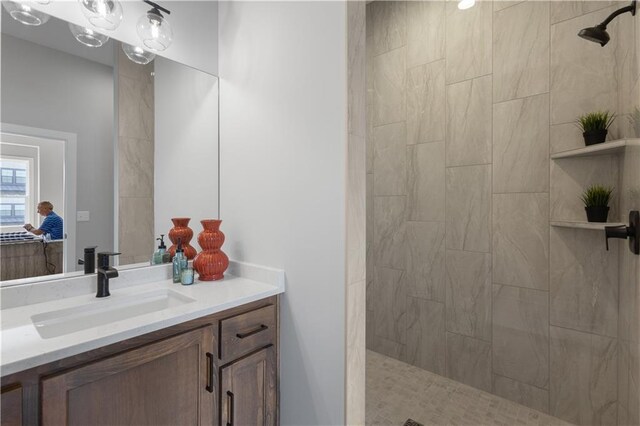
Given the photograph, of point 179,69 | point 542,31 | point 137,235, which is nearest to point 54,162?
point 137,235

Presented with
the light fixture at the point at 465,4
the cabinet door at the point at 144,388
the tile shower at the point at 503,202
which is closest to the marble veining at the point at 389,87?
the tile shower at the point at 503,202

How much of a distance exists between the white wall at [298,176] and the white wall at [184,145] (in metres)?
0.20

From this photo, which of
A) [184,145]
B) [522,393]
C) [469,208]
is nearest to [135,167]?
[184,145]

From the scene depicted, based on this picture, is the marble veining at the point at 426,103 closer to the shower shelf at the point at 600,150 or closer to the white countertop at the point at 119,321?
the shower shelf at the point at 600,150

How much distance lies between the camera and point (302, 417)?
1416mm

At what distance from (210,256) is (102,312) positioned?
0.49 m

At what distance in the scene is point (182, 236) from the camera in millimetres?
1659

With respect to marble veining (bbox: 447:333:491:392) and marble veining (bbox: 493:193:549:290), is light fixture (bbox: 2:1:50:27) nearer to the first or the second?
marble veining (bbox: 493:193:549:290)

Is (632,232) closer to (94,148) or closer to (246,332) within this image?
(246,332)

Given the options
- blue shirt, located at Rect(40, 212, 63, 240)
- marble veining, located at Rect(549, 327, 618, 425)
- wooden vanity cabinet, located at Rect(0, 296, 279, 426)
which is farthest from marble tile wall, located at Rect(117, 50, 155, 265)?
marble veining, located at Rect(549, 327, 618, 425)

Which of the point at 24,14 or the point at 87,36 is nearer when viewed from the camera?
the point at 24,14

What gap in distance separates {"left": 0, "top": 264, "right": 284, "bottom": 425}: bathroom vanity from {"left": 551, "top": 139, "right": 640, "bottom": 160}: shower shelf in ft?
5.53

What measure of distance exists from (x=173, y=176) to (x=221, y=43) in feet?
2.74

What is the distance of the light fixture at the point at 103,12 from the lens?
51.9 inches
